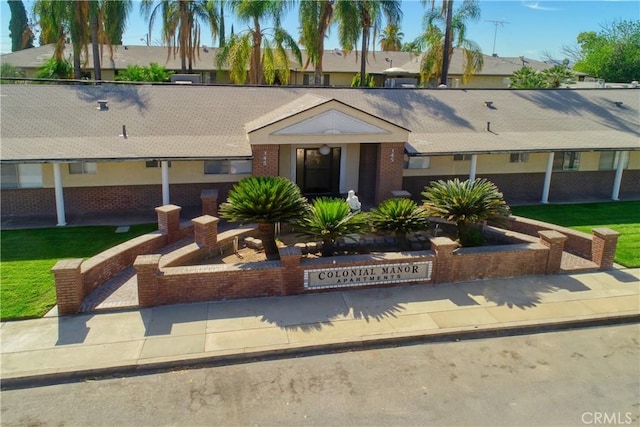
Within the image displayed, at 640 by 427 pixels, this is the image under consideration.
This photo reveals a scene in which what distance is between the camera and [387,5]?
29.7 m

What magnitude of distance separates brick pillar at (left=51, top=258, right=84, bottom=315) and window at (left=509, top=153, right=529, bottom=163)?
15.9 meters

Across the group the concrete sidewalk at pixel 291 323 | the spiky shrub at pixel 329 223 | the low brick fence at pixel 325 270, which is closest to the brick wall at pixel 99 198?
the low brick fence at pixel 325 270

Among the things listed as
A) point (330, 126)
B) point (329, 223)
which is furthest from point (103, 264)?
point (330, 126)

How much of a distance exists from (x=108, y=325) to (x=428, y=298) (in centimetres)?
667

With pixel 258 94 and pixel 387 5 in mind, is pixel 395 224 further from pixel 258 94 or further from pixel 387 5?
pixel 387 5

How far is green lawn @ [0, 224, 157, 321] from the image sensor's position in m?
10.2

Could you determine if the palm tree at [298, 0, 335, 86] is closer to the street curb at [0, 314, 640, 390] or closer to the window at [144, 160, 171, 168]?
the window at [144, 160, 171, 168]

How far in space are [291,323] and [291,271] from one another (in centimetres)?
142

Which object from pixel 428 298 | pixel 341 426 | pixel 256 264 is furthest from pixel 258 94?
pixel 341 426

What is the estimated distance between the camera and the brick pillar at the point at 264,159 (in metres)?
15.6

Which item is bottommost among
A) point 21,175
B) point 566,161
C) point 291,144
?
point 21,175

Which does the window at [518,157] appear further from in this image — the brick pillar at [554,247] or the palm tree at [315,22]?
the palm tree at [315,22]

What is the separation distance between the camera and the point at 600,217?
56.0 ft

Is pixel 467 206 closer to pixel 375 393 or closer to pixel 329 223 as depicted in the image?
pixel 329 223
